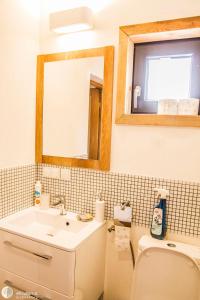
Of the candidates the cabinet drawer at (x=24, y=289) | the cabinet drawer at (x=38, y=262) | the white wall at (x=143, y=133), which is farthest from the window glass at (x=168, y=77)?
the cabinet drawer at (x=24, y=289)

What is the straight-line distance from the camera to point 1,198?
1.52 m

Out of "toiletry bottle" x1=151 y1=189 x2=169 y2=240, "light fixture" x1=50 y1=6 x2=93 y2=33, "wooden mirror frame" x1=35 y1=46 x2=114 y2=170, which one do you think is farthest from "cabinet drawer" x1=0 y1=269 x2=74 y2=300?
"light fixture" x1=50 y1=6 x2=93 y2=33

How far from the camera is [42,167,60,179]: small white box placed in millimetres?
1721

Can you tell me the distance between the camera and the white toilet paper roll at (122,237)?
4.85ft

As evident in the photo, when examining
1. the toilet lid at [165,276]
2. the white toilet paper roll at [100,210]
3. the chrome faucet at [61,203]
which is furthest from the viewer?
the chrome faucet at [61,203]

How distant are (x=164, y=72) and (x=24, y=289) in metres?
1.55

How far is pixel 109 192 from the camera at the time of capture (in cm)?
156

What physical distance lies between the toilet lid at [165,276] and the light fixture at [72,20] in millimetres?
1384

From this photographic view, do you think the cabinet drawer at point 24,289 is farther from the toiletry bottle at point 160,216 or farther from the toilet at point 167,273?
the toiletry bottle at point 160,216

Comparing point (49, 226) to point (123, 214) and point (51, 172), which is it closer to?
point (51, 172)

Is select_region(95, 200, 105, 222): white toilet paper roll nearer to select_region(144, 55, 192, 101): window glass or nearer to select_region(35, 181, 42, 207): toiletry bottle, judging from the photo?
select_region(35, 181, 42, 207): toiletry bottle

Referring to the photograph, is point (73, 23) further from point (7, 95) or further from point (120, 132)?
point (120, 132)

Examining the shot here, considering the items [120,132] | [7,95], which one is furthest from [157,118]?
[7,95]

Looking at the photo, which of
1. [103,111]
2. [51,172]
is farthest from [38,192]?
[103,111]
